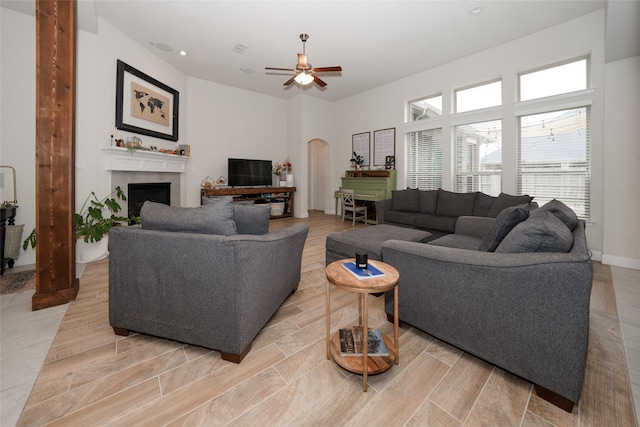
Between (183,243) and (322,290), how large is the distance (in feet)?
4.78

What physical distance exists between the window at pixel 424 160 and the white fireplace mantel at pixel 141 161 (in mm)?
4926

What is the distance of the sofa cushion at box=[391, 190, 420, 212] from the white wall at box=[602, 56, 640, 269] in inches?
98.7

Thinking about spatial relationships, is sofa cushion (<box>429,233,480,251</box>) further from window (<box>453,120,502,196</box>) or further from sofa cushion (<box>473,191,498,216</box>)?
window (<box>453,120,502,196</box>)

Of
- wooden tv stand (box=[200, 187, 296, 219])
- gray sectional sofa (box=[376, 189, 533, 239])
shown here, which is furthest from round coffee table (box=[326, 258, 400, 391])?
wooden tv stand (box=[200, 187, 296, 219])

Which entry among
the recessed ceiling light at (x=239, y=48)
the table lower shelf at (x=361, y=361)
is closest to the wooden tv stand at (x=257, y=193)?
the recessed ceiling light at (x=239, y=48)

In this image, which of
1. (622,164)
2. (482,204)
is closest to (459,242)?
(482,204)

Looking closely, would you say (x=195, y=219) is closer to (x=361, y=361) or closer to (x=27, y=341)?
(x=361, y=361)

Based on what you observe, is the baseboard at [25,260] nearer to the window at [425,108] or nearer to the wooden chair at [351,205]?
the wooden chair at [351,205]

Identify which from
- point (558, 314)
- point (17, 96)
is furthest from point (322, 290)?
point (17, 96)

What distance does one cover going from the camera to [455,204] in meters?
4.59

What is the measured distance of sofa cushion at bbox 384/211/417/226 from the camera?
188 inches

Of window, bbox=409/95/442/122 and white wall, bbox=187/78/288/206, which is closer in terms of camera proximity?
window, bbox=409/95/442/122

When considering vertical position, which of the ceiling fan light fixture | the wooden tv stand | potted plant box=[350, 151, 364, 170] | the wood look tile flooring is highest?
the ceiling fan light fixture

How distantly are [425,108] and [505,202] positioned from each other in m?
2.96
